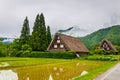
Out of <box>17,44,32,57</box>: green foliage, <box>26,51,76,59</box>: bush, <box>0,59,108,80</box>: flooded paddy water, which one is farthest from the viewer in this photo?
<box>17,44,32,57</box>: green foliage

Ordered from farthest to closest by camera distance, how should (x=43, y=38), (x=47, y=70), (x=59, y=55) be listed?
(x=43, y=38)
(x=59, y=55)
(x=47, y=70)

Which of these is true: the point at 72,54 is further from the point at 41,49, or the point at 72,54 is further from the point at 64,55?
the point at 41,49

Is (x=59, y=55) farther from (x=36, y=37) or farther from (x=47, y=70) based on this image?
(x=47, y=70)

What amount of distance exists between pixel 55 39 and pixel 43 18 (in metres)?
11.3

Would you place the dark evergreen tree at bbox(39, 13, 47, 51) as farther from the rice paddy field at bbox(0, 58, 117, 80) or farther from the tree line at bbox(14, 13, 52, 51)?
the rice paddy field at bbox(0, 58, 117, 80)

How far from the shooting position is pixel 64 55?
61531 millimetres

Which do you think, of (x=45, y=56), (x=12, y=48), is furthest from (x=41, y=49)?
(x=45, y=56)

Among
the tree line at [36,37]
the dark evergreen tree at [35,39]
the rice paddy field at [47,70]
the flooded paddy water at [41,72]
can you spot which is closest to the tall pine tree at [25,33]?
the tree line at [36,37]

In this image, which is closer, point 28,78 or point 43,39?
point 28,78

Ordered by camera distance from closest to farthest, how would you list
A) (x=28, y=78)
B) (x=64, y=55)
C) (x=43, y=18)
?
(x=28, y=78) → (x=64, y=55) → (x=43, y=18)

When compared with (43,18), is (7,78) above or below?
below

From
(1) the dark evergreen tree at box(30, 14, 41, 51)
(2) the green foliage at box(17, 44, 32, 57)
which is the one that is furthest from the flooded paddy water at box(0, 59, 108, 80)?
(1) the dark evergreen tree at box(30, 14, 41, 51)

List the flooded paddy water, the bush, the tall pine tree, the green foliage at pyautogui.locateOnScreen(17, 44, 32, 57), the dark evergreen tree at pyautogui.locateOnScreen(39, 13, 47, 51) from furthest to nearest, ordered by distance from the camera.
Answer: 1. the tall pine tree
2. the dark evergreen tree at pyautogui.locateOnScreen(39, 13, 47, 51)
3. the green foliage at pyautogui.locateOnScreen(17, 44, 32, 57)
4. the bush
5. the flooded paddy water

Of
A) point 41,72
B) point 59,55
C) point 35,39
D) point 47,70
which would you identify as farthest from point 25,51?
point 41,72
